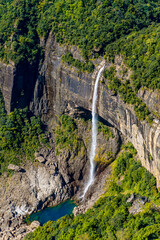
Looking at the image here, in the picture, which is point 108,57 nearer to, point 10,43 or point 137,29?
point 137,29

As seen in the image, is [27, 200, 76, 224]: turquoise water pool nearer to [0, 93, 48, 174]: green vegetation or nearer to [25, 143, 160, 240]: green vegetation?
[25, 143, 160, 240]: green vegetation

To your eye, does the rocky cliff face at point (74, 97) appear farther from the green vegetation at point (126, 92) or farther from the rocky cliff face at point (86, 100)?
the green vegetation at point (126, 92)

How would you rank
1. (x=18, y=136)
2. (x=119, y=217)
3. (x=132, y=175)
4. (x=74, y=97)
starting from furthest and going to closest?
(x=18, y=136), (x=74, y=97), (x=132, y=175), (x=119, y=217)

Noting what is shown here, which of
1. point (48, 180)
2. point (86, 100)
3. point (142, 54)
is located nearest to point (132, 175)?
point (86, 100)

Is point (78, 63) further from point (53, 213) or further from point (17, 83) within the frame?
point (53, 213)

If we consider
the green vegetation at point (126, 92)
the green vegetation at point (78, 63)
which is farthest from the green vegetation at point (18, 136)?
the green vegetation at point (126, 92)

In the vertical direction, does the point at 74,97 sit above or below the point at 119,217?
above

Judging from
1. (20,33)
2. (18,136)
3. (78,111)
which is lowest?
(18,136)

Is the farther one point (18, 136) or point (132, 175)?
point (18, 136)
